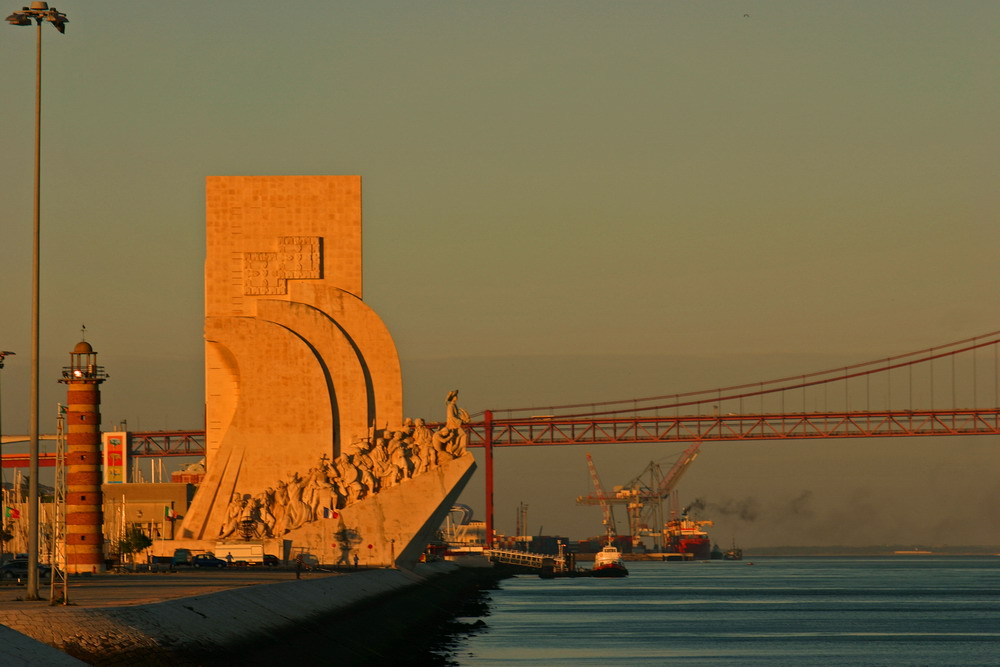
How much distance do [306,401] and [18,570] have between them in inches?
450

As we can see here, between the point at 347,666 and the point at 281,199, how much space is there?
23.7 metres

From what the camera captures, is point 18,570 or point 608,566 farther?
point 608,566

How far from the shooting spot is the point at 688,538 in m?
141

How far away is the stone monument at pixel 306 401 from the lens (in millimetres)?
42344

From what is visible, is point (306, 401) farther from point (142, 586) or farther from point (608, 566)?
point (608, 566)

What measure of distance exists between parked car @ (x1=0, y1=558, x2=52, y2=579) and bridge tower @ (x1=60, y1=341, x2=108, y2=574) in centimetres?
88

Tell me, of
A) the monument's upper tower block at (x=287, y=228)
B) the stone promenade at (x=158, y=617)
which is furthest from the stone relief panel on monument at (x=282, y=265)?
the stone promenade at (x=158, y=617)

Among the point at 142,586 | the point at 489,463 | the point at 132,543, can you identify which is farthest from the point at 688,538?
the point at 142,586

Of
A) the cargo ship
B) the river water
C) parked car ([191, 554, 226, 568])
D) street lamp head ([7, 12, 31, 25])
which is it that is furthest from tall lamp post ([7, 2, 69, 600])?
the cargo ship

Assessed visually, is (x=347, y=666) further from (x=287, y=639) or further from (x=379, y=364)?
(x=379, y=364)

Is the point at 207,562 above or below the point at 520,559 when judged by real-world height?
above

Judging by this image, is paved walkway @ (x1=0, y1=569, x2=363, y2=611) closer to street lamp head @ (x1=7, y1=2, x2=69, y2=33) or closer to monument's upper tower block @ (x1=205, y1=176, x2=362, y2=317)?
street lamp head @ (x1=7, y1=2, x2=69, y2=33)

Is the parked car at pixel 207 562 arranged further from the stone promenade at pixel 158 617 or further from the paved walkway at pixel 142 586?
the stone promenade at pixel 158 617

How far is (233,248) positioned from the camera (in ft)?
148
